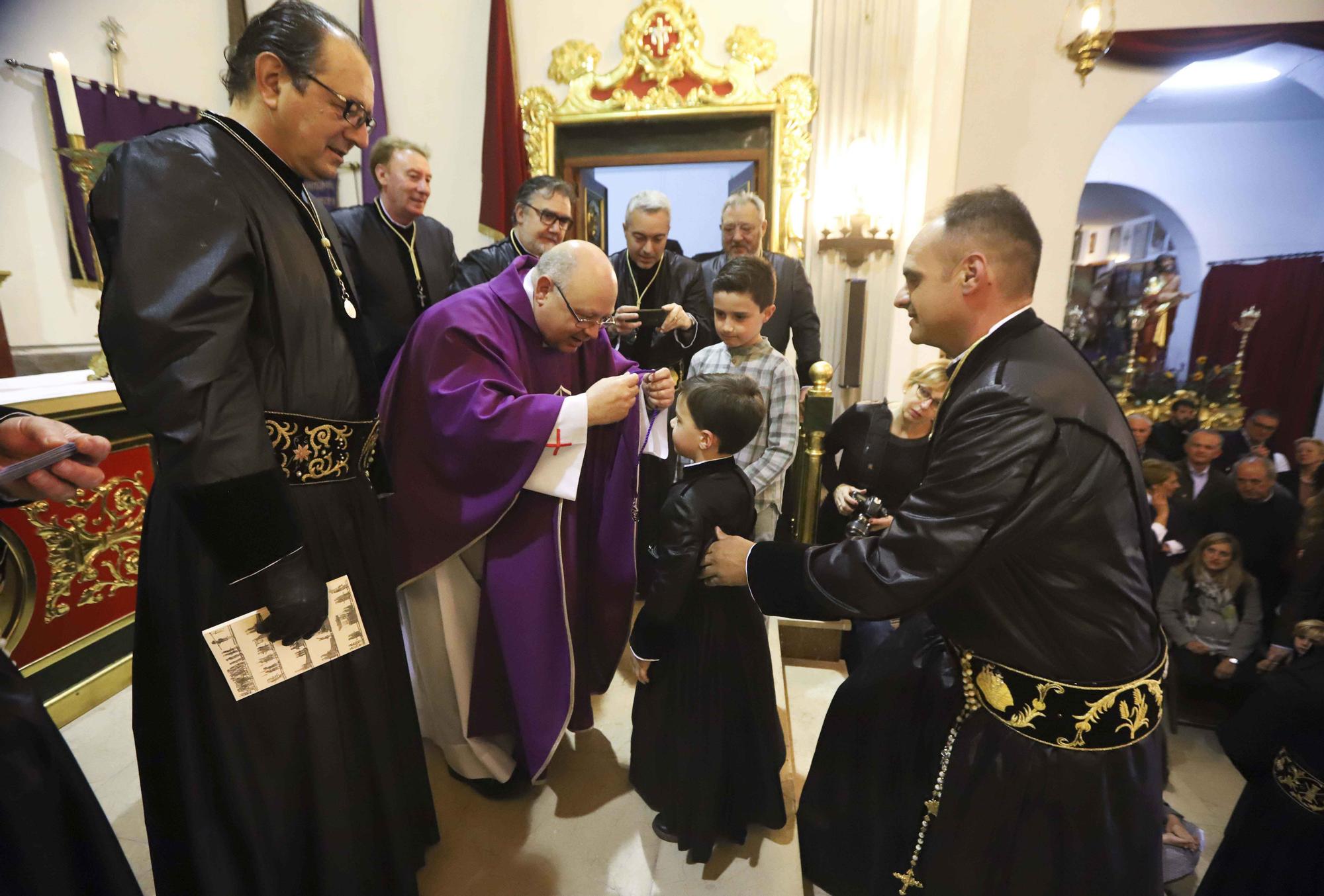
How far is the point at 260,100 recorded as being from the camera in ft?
4.40

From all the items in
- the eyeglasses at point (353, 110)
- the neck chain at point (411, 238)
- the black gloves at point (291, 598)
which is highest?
the eyeglasses at point (353, 110)

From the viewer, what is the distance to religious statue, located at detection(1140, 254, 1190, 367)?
6.83 m

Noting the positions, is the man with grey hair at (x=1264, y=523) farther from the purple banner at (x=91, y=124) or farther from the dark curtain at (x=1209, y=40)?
the purple banner at (x=91, y=124)

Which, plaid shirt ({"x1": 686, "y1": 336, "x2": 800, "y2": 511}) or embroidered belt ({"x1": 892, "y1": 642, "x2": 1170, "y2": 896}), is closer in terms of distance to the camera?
embroidered belt ({"x1": 892, "y1": 642, "x2": 1170, "y2": 896})

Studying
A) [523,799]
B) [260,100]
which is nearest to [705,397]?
[260,100]

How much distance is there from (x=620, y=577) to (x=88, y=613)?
7.56 ft

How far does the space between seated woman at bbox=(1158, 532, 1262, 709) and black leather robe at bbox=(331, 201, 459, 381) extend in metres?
3.92

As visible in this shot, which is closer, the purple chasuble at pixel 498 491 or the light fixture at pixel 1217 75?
the purple chasuble at pixel 498 491

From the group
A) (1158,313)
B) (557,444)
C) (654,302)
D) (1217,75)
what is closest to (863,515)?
(557,444)

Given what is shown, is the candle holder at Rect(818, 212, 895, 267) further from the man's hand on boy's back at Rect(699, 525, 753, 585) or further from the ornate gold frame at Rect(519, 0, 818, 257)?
the man's hand on boy's back at Rect(699, 525, 753, 585)

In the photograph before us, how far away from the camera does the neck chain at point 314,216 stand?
131 centimetres

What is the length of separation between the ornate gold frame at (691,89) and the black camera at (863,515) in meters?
2.40

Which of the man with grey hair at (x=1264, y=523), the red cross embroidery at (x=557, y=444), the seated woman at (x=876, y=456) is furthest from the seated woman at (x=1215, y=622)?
the red cross embroidery at (x=557, y=444)

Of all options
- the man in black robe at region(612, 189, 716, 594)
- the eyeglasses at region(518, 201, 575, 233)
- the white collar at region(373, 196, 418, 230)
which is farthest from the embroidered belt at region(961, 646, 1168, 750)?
the white collar at region(373, 196, 418, 230)
